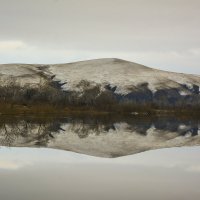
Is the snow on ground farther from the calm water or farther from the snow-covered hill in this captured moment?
the calm water

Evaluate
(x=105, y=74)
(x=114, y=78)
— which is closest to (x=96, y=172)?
(x=114, y=78)

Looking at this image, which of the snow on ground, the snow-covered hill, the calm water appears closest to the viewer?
the calm water

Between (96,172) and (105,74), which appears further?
(105,74)

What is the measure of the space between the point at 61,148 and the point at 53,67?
5443 inches

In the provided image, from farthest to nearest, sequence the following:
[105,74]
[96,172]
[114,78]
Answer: [105,74]
[114,78]
[96,172]

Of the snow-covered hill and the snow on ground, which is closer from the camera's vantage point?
the snow-covered hill

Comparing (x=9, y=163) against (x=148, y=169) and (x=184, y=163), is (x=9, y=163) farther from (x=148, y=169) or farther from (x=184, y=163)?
(x=184, y=163)

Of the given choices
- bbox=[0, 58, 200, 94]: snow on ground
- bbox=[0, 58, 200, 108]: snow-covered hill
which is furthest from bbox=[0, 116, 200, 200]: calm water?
bbox=[0, 58, 200, 94]: snow on ground

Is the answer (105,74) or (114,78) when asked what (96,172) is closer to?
(114,78)

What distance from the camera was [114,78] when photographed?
14488 cm

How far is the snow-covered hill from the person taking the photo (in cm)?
13900

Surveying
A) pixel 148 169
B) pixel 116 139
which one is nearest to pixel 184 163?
pixel 148 169

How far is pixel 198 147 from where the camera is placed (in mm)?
22266

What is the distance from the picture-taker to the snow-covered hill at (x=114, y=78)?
456ft
